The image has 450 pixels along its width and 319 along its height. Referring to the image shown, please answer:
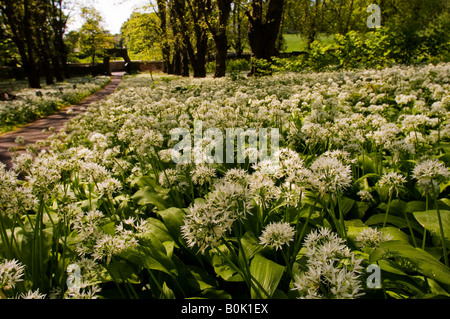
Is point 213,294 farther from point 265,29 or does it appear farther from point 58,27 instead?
point 58,27

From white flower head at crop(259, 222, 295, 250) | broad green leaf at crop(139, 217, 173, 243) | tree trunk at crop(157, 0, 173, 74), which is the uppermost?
tree trunk at crop(157, 0, 173, 74)

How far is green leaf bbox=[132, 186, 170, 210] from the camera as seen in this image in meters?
2.88

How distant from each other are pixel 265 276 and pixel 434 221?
1385 mm

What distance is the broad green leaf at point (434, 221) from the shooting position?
2.05 m

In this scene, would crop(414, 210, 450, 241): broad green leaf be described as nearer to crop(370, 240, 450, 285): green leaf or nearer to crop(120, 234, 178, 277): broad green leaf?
crop(370, 240, 450, 285): green leaf

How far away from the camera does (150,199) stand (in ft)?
9.61

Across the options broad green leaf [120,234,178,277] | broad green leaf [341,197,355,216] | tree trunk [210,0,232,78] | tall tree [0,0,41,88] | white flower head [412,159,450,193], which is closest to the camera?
white flower head [412,159,450,193]

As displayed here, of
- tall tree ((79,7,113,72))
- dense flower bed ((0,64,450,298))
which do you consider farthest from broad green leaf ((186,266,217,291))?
tall tree ((79,7,113,72))

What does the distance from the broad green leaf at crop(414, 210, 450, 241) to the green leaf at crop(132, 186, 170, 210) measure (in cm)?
226

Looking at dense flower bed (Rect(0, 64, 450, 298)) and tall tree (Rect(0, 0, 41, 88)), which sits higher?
tall tree (Rect(0, 0, 41, 88))

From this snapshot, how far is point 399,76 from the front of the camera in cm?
648

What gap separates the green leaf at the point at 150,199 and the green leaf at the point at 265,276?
134cm
